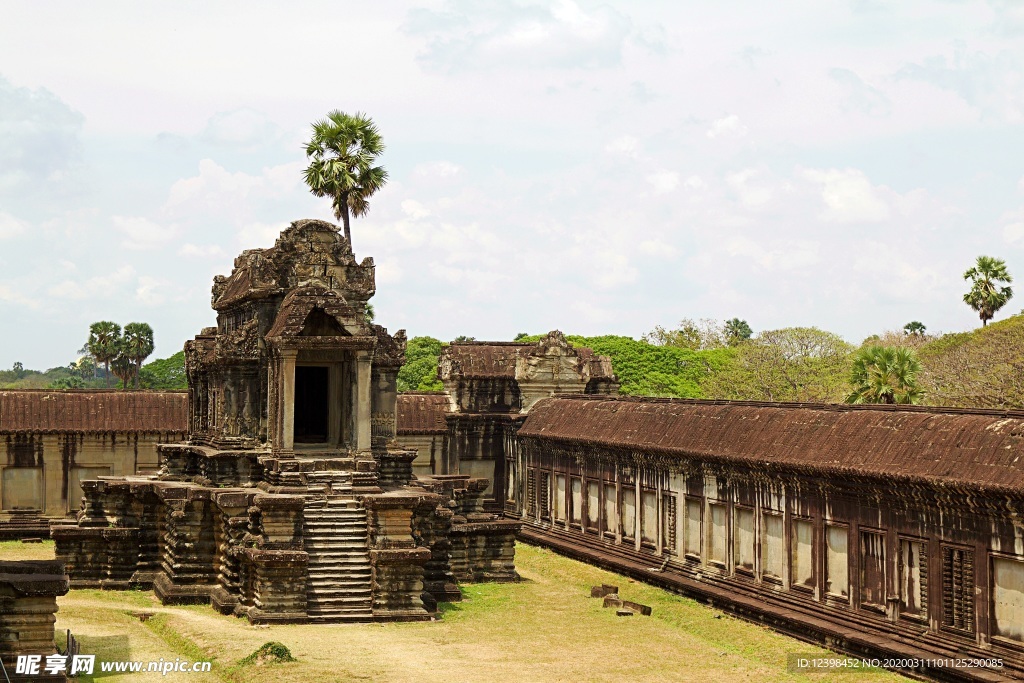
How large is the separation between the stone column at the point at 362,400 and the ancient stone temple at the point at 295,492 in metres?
0.03

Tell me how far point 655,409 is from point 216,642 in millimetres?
15694

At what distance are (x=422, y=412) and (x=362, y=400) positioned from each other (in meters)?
17.7

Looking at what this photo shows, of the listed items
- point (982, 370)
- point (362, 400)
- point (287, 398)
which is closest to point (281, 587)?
point (287, 398)

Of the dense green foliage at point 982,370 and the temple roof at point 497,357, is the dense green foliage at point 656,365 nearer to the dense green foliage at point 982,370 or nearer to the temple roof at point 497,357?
the dense green foliage at point 982,370

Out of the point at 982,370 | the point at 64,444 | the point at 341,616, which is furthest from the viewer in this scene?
the point at 982,370

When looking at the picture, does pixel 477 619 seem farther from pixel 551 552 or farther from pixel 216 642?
pixel 551 552

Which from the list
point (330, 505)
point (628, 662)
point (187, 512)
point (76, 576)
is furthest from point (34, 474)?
point (628, 662)

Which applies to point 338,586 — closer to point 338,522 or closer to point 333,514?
point 338,522

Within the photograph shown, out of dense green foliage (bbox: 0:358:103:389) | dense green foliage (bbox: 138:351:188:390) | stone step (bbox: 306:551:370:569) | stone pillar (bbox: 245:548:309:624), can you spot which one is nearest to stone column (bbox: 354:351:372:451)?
stone step (bbox: 306:551:370:569)

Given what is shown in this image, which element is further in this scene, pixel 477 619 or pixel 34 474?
pixel 34 474

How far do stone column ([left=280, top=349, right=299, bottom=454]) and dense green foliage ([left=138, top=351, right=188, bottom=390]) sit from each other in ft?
209

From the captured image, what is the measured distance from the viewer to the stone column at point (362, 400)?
27312 mm

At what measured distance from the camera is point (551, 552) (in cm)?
3797

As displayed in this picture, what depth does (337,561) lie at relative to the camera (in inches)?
969
